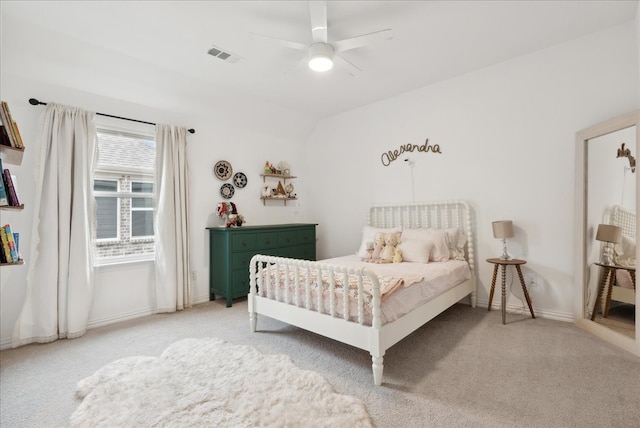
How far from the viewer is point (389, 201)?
443 centimetres

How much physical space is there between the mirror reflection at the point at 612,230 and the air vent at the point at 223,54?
369 centimetres

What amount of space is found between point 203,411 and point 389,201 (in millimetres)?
3465

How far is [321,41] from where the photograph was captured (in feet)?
8.22

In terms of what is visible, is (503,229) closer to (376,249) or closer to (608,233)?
(608,233)

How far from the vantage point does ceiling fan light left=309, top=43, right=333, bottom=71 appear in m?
2.51

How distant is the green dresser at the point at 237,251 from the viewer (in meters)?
3.84

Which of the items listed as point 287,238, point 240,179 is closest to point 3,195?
point 240,179

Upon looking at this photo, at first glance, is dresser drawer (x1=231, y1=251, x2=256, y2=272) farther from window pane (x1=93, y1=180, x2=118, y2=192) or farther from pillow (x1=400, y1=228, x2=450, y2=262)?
pillow (x1=400, y1=228, x2=450, y2=262)

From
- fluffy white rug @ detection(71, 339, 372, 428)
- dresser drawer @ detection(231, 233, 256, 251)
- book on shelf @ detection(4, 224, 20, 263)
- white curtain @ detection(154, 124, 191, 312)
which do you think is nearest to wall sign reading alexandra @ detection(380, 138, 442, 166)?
dresser drawer @ detection(231, 233, 256, 251)

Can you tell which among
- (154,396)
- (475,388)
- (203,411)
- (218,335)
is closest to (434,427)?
(475,388)

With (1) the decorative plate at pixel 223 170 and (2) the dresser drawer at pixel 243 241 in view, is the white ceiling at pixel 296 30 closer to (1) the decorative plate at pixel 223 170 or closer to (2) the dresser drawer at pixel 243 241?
(1) the decorative plate at pixel 223 170

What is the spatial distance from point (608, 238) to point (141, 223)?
16.5ft

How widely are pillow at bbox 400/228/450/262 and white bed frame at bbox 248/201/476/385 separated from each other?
33 centimetres

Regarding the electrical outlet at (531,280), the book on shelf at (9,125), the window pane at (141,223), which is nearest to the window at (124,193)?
the window pane at (141,223)
